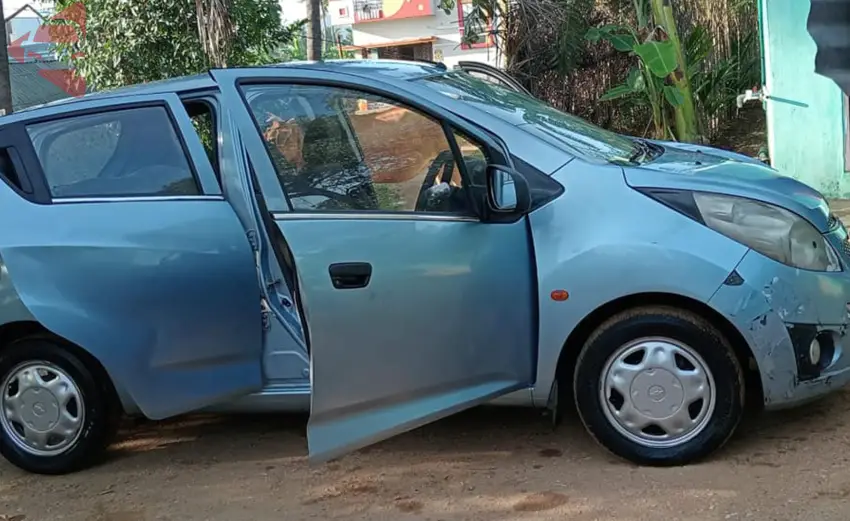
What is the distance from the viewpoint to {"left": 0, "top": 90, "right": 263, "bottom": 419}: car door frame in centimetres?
421

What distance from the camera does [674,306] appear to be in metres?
3.92

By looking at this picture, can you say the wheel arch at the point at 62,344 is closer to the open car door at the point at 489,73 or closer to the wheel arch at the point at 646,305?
the wheel arch at the point at 646,305

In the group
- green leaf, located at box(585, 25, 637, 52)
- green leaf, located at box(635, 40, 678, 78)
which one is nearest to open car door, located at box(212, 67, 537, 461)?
green leaf, located at box(635, 40, 678, 78)

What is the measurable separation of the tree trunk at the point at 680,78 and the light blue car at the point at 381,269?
5381 millimetres

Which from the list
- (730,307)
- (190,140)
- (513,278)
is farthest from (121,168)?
(730,307)

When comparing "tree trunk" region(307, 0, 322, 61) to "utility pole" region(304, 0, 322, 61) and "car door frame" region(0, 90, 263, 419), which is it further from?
"car door frame" region(0, 90, 263, 419)

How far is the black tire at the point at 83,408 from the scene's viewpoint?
14.5 ft

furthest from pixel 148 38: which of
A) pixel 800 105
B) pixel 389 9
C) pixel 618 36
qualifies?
pixel 389 9

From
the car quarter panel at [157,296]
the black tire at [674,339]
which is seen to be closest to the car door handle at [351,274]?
the car quarter panel at [157,296]

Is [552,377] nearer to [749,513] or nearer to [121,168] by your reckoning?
[749,513]

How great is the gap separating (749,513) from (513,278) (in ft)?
4.19

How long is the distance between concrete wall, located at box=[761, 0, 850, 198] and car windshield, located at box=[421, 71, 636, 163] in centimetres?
473

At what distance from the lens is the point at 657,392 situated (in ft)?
12.8

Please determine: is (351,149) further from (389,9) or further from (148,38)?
(389,9)
